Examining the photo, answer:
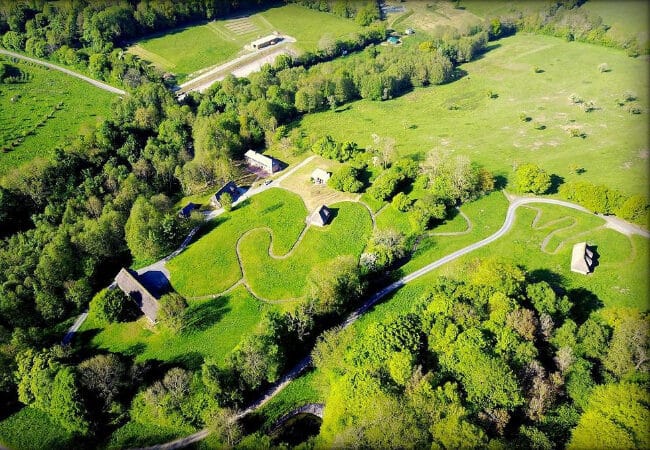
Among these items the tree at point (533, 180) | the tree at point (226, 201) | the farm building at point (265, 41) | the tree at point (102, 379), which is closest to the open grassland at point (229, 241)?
the tree at point (226, 201)

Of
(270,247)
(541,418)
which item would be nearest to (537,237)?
(541,418)

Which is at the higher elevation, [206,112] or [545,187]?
[206,112]

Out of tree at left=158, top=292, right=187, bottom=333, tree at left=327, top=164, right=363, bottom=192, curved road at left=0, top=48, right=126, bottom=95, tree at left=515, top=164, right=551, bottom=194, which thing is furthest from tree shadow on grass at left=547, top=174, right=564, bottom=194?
curved road at left=0, top=48, right=126, bottom=95

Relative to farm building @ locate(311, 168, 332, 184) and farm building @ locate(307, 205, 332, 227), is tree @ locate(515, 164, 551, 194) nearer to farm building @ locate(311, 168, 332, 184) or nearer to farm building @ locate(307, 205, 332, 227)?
farm building @ locate(307, 205, 332, 227)

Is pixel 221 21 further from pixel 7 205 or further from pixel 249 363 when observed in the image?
pixel 249 363

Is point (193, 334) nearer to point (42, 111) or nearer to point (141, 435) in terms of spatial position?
point (141, 435)

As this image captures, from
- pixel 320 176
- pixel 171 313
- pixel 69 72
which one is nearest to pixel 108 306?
pixel 171 313

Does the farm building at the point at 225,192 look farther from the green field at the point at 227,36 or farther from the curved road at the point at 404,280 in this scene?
the green field at the point at 227,36
